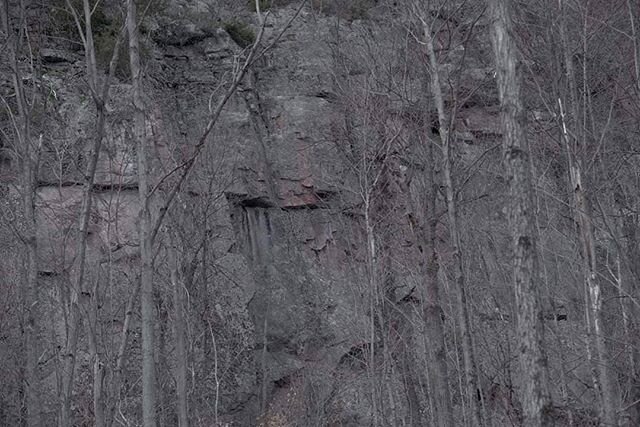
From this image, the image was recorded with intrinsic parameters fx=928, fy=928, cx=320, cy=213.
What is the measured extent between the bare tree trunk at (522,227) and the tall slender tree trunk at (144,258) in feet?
10.3

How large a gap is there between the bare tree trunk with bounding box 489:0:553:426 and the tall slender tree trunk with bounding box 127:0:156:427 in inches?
124

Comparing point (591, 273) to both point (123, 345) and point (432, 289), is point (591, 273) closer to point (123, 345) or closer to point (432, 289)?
point (432, 289)

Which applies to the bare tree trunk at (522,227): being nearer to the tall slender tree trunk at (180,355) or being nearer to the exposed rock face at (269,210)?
the tall slender tree trunk at (180,355)

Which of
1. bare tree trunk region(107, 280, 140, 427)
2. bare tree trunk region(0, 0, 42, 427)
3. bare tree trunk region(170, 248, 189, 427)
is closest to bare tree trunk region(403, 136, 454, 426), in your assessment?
bare tree trunk region(170, 248, 189, 427)

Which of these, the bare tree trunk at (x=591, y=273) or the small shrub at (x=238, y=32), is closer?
the bare tree trunk at (x=591, y=273)

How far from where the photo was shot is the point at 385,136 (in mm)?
15734

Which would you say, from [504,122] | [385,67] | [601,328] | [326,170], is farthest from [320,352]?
[504,122]

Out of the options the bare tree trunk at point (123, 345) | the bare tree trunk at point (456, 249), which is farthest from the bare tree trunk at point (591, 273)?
the bare tree trunk at point (123, 345)

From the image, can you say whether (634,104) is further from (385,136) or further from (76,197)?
(76,197)

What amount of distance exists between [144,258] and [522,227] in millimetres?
3277

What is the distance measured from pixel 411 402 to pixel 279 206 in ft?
19.7

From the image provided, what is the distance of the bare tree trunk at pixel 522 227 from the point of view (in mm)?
7840

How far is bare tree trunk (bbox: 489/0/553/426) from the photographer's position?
7840 millimetres

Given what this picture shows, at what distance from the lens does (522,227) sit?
8.12m
